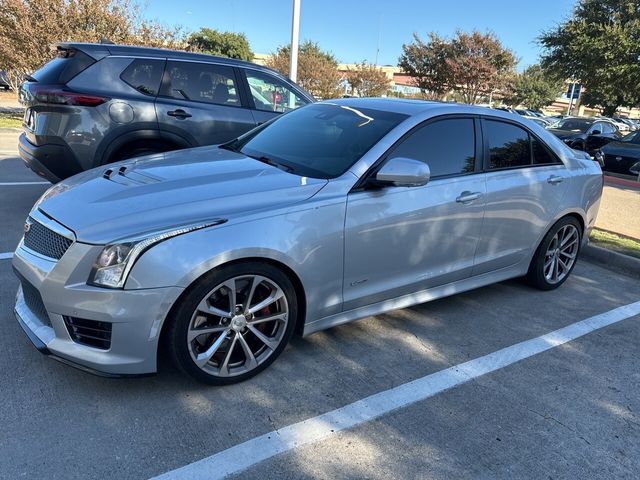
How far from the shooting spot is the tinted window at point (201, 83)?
19.5 feet

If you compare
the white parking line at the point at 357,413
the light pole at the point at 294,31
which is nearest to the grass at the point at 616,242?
the white parking line at the point at 357,413

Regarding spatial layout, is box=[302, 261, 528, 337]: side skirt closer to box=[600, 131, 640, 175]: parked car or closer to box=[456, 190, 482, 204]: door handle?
box=[456, 190, 482, 204]: door handle

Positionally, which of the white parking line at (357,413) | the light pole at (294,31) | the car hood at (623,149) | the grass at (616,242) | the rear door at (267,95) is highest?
the light pole at (294,31)

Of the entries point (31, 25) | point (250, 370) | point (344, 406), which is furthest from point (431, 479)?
point (31, 25)

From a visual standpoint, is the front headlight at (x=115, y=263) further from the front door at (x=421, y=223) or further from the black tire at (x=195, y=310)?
the front door at (x=421, y=223)

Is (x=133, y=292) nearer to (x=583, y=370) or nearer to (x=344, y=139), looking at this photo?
(x=344, y=139)

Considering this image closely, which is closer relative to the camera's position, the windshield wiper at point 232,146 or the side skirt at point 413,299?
the side skirt at point 413,299

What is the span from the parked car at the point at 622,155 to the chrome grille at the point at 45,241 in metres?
12.6

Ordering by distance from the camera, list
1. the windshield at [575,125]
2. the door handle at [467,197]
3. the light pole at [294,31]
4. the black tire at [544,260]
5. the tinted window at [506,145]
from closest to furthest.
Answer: the door handle at [467,197] → the tinted window at [506,145] → the black tire at [544,260] → the light pole at [294,31] → the windshield at [575,125]

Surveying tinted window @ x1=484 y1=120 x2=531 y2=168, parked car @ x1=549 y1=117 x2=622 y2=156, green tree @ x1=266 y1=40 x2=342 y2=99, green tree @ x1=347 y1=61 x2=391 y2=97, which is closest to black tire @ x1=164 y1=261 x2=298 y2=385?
tinted window @ x1=484 y1=120 x2=531 y2=168

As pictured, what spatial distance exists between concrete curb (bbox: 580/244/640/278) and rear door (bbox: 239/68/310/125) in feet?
12.8

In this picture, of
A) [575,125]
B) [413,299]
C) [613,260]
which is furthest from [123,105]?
[575,125]

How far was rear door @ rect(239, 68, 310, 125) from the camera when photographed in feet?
21.2

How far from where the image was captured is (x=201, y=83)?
616 centimetres
